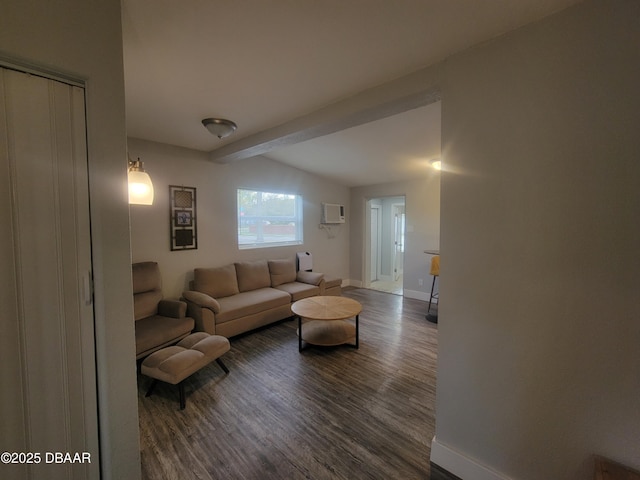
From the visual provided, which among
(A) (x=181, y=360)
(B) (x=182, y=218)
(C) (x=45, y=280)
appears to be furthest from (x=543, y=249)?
(B) (x=182, y=218)

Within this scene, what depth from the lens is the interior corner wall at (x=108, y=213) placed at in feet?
3.31

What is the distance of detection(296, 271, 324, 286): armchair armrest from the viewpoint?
14.4 ft

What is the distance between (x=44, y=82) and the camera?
3.18ft

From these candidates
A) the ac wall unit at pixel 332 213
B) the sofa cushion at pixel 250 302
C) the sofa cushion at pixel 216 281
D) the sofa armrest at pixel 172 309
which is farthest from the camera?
the ac wall unit at pixel 332 213

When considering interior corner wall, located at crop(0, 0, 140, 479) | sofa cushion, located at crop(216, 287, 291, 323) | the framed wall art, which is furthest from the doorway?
interior corner wall, located at crop(0, 0, 140, 479)

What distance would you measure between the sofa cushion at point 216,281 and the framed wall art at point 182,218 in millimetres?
428

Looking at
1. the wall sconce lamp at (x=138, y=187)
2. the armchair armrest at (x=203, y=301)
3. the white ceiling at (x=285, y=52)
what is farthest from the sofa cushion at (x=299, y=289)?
the wall sconce lamp at (x=138, y=187)

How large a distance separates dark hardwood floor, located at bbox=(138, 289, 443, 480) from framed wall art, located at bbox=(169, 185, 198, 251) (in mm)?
1589

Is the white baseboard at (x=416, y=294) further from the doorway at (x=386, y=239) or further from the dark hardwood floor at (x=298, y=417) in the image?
the dark hardwood floor at (x=298, y=417)

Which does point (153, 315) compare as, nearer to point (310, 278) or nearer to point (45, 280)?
point (45, 280)

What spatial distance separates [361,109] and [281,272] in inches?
121

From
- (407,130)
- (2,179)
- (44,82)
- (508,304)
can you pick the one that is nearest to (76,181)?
(2,179)

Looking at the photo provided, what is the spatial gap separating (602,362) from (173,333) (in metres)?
3.10

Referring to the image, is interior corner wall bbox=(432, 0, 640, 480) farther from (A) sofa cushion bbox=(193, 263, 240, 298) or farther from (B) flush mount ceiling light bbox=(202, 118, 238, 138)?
A: (A) sofa cushion bbox=(193, 263, 240, 298)
